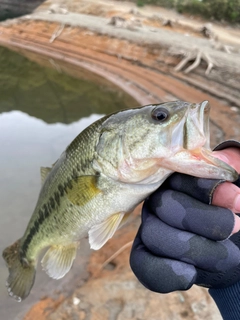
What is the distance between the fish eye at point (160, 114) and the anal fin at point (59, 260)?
110 cm

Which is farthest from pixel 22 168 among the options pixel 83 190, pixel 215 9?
pixel 215 9

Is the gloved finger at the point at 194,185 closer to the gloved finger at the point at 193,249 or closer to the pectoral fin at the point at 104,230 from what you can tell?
the gloved finger at the point at 193,249

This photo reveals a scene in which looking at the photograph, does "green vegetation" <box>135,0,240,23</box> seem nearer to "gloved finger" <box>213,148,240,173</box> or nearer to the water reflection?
the water reflection

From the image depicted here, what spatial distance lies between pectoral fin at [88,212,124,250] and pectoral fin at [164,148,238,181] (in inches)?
20.2

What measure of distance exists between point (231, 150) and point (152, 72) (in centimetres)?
1264

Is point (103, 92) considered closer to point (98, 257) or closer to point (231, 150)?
point (98, 257)

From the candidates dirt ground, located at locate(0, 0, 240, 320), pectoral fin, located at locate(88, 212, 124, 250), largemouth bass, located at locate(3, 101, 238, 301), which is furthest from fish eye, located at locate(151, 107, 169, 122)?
dirt ground, located at locate(0, 0, 240, 320)

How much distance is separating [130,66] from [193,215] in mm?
13762

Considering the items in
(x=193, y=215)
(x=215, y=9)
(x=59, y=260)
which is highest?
(x=193, y=215)

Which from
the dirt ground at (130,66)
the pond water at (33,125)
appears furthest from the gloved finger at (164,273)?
the pond water at (33,125)

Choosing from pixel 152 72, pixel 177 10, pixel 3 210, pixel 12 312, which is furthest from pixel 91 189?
pixel 177 10

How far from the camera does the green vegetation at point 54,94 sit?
1043 centimetres

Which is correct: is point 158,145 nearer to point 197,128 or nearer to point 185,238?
point 197,128

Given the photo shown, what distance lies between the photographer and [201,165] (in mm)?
1507
